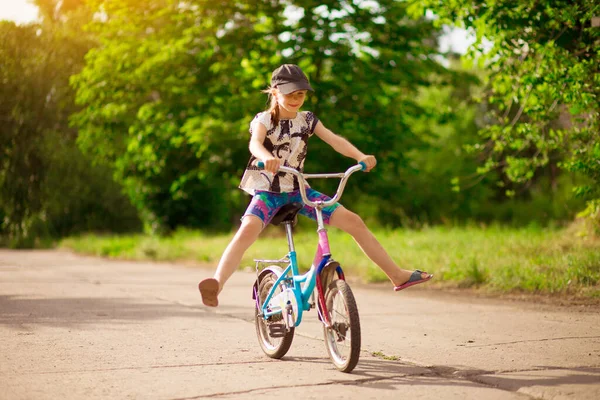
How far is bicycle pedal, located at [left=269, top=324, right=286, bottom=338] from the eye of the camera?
5.93m

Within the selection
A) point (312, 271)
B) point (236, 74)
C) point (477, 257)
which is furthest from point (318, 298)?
point (236, 74)

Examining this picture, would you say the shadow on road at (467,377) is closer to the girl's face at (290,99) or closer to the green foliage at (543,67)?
the girl's face at (290,99)

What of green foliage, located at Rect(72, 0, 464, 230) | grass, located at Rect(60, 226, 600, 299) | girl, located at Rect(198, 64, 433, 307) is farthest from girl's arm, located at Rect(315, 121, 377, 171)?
green foliage, located at Rect(72, 0, 464, 230)

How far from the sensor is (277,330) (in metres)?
5.96

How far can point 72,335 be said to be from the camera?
23.5ft

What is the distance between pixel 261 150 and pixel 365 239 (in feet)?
3.14

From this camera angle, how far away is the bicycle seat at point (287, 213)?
18.8 ft

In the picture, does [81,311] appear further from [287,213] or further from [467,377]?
[467,377]

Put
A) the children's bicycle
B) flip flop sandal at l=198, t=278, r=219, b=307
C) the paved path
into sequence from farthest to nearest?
flip flop sandal at l=198, t=278, r=219, b=307 → the children's bicycle → the paved path

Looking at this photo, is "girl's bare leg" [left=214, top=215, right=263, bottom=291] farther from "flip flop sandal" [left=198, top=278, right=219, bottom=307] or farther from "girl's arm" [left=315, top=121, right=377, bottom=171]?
"girl's arm" [left=315, top=121, right=377, bottom=171]

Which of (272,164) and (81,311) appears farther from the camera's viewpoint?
(81,311)

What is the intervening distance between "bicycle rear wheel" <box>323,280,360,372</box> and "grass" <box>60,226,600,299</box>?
4050mm

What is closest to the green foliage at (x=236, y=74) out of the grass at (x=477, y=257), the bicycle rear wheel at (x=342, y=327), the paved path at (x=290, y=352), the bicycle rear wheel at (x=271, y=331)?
the grass at (x=477, y=257)

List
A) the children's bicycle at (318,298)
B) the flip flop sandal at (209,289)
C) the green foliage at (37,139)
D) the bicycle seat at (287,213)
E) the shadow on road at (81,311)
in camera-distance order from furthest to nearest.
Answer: the green foliage at (37,139), the shadow on road at (81,311), the bicycle seat at (287,213), the flip flop sandal at (209,289), the children's bicycle at (318,298)
